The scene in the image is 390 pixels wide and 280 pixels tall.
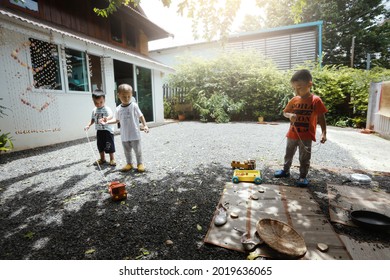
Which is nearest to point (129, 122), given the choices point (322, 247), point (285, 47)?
point (322, 247)

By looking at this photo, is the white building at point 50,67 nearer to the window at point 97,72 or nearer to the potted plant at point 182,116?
the window at point 97,72

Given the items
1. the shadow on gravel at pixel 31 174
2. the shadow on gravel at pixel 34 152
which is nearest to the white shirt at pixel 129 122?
the shadow on gravel at pixel 31 174

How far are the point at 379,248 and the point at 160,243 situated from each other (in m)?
1.95

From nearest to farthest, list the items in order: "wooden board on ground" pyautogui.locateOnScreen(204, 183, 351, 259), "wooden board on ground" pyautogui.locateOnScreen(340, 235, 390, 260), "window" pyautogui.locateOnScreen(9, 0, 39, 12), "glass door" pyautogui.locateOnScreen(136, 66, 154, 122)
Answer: "wooden board on ground" pyautogui.locateOnScreen(340, 235, 390, 260) → "wooden board on ground" pyautogui.locateOnScreen(204, 183, 351, 259) → "window" pyautogui.locateOnScreen(9, 0, 39, 12) → "glass door" pyautogui.locateOnScreen(136, 66, 154, 122)

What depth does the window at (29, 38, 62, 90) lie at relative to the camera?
592 centimetres

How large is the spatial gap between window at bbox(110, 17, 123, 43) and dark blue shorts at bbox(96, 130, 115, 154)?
25.2 ft

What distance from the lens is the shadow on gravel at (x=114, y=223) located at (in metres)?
1.88

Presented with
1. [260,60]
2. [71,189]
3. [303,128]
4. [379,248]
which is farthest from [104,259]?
[260,60]

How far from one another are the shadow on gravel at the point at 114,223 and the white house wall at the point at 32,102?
3.23 meters

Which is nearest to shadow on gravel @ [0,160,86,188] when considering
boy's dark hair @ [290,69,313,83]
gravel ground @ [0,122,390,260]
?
gravel ground @ [0,122,390,260]

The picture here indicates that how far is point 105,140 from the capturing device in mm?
4258

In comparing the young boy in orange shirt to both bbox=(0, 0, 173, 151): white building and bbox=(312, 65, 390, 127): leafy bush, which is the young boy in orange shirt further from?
Result: bbox=(312, 65, 390, 127): leafy bush

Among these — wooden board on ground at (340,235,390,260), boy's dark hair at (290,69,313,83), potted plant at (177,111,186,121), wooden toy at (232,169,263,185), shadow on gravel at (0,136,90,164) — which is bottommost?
wooden board on ground at (340,235,390,260)

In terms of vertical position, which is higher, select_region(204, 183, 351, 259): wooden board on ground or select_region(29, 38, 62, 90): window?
select_region(29, 38, 62, 90): window
